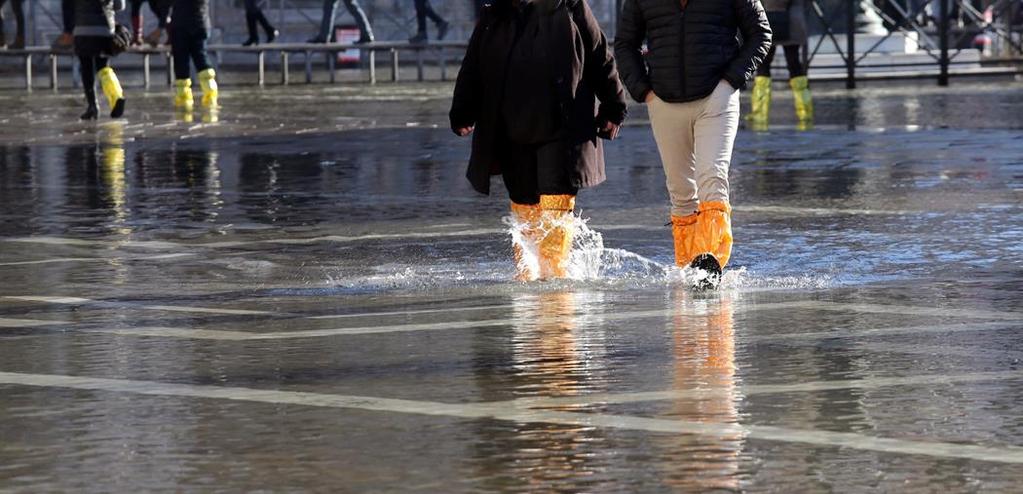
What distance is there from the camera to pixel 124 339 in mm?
9773

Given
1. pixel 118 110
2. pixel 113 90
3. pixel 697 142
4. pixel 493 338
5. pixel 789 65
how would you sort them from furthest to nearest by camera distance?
pixel 118 110
pixel 113 90
pixel 789 65
pixel 697 142
pixel 493 338

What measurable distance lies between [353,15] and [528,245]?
26.6 metres

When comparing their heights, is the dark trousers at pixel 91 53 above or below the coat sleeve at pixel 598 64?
below

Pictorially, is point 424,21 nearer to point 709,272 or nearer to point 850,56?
point 850,56

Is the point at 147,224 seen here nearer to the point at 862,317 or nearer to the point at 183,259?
the point at 183,259

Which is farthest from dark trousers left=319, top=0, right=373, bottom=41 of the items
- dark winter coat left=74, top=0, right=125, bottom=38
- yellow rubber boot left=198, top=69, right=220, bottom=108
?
dark winter coat left=74, top=0, right=125, bottom=38

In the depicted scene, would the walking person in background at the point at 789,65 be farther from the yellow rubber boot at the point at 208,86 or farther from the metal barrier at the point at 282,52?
the metal barrier at the point at 282,52

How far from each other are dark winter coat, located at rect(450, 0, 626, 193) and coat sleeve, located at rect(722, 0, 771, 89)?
23.9 inches

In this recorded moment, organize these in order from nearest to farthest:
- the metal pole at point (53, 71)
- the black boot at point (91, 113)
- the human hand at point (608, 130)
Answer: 1. the human hand at point (608, 130)
2. the black boot at point (91, 113)
3. the metal pole at point (53, 71)

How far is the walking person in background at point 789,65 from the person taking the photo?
2494 centimetres

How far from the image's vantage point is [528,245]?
1184cm

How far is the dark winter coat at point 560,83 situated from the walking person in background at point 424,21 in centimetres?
2654

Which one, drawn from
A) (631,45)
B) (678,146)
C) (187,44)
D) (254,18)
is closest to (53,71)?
(254,18)

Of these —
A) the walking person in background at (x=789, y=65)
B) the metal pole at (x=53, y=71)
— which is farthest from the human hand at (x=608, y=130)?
the metal pole at (x=53, y=71)
